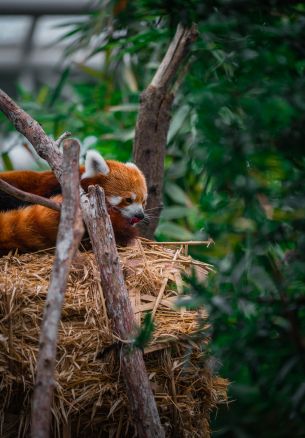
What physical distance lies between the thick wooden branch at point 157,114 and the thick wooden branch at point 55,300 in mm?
1425

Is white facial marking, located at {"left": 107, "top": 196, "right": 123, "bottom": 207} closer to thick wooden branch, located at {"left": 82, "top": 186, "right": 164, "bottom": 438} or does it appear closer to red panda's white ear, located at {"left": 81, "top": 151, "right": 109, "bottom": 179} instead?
red panda's white ear, located at {"left": 81, "top": 151, "right": 109, "bottom": 179}

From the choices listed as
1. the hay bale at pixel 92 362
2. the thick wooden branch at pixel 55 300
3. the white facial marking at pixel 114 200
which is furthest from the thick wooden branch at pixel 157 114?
the thick wooden branch at pixel 55 300

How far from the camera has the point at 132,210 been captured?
3.41 meters

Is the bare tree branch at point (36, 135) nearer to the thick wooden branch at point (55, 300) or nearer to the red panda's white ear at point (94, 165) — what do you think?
the thick wooden branch at point (55, 300)

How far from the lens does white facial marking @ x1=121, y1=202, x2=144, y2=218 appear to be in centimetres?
336

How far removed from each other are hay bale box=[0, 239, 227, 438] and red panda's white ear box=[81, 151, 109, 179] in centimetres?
100

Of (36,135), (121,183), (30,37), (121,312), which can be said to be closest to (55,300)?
(121,312)

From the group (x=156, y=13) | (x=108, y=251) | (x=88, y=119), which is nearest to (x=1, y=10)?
(x=88, y=119)

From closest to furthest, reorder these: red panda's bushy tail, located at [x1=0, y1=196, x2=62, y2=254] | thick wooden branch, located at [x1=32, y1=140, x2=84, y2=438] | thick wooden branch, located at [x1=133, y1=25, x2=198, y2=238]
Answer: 1. thick wooden branch, located at [x1=32, y1=140, x2=84, y2=438]
2. red panda's bushy tail, located at [x1=0, y1=196, x2=62, y2=254]
3. thick wooden branch, located at [x1=133, y1=25, x2=198, y2=238]

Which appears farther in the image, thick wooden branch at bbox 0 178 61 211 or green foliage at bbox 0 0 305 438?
thick wooden branch at bbox 0 178 61 211

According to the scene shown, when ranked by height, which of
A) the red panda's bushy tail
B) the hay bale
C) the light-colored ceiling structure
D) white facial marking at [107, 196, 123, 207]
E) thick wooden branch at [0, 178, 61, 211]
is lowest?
the light-colored ceiling structure

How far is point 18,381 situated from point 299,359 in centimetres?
110

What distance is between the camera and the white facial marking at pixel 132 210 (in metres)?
3.36

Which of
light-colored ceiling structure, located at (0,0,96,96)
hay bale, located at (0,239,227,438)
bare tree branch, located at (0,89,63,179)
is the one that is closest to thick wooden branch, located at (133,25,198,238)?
bare tree branch, located at (0,89,63,179)
